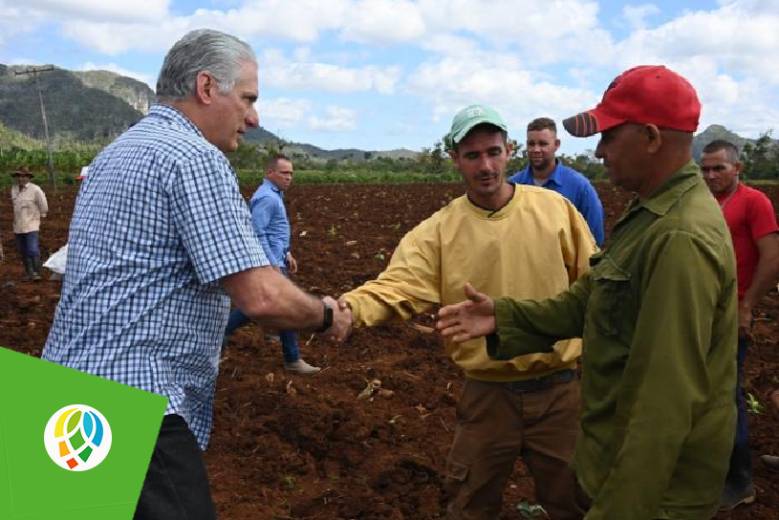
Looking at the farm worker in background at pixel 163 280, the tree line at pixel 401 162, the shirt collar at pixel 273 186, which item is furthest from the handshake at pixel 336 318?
the tree line at pixel 401 162

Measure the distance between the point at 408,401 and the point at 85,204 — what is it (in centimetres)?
412

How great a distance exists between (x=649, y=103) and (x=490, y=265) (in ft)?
3.72

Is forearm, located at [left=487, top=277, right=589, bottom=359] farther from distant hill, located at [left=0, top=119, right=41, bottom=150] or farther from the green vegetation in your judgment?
distant hill, located at [left=0, top=119, right=41, bottom=150]

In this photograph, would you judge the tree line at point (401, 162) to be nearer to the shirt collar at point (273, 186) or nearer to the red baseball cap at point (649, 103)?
the shirt collar at point (273, 186)

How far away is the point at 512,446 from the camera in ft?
10.1

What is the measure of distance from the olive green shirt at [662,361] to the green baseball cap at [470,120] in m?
0.98

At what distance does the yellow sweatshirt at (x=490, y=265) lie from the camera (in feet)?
9.83

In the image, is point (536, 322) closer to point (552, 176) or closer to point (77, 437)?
point (77, 437)

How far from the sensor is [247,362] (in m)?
6.93

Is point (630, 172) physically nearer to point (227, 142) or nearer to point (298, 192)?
point (227, 142)

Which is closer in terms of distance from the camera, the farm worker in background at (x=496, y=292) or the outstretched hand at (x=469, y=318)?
the outstretched hand at (x=469, y=318)

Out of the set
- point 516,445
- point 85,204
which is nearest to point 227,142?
point 85,204

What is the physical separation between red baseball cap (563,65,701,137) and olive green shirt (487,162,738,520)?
151 millimetres

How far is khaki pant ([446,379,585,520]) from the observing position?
3051mm
